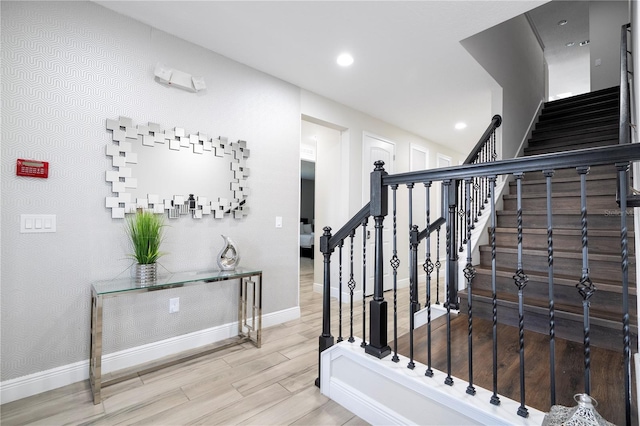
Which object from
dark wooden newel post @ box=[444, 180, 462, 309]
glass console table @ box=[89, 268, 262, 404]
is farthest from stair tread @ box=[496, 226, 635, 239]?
glass console table @ box=[89, 268, 262, 404]

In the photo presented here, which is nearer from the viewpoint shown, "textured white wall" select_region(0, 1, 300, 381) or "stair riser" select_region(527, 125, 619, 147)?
"textured white wall" select_region(0, 1, 300, 381)

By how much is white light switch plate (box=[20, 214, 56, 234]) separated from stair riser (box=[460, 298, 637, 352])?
3017 mm

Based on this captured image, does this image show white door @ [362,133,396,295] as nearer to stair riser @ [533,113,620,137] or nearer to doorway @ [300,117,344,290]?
doorway @ [300,117,344,290]

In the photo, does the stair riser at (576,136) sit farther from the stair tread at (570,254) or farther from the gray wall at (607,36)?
the stair tread at (570,254)

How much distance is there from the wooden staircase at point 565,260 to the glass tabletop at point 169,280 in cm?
186

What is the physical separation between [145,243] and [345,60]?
2383 millimetres

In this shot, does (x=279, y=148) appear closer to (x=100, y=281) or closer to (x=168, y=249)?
(x=168, y=249)

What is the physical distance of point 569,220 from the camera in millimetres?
2568

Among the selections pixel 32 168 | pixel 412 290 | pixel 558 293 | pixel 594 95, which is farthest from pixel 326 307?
→ pixel 594 95

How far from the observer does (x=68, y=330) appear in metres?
2.05

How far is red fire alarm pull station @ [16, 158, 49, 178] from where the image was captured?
1.88 metres

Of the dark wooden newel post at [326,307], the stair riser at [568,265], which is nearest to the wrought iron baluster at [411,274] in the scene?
the dark wooden newel post at [326,307]

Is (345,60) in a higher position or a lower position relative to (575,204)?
higher

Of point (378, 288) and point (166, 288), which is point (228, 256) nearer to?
point (166, 288)
